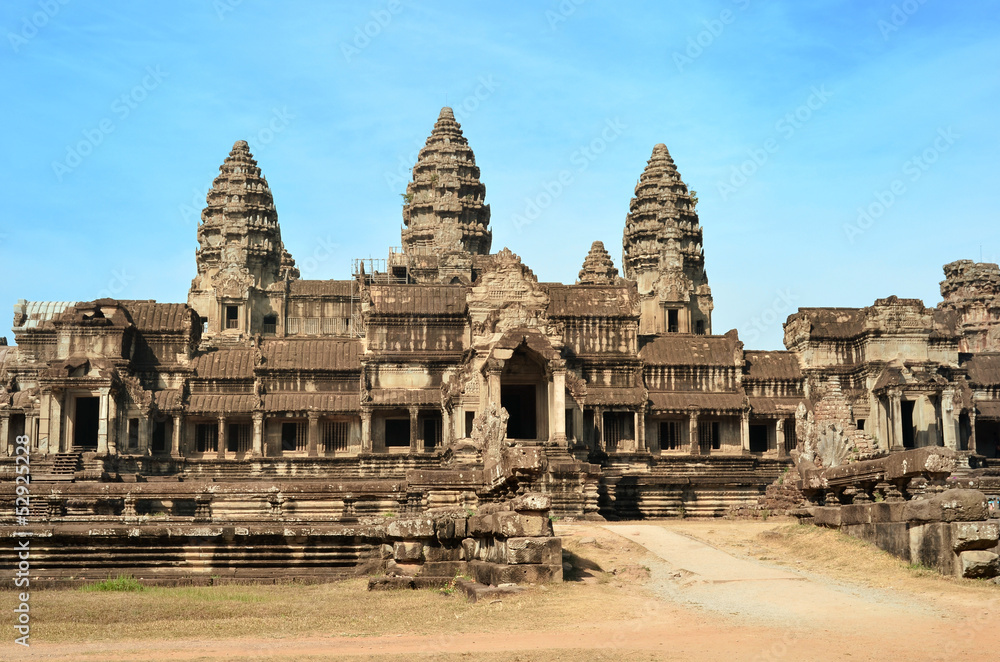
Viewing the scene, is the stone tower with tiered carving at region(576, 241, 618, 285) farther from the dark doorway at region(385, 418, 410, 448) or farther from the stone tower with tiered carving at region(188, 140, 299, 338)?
the dark doorway at region(385, 418, 410, 448)

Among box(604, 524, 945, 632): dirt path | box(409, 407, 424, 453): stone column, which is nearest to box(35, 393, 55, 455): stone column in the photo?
box(409, 407, 424, 453): stone column

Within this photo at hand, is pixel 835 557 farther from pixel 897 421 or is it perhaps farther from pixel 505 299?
pixel 897 421

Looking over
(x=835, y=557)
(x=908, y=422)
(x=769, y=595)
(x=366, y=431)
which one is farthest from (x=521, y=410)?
(x=769, y=595)

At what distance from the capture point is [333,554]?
59.4 ft

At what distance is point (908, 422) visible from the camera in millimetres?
48062

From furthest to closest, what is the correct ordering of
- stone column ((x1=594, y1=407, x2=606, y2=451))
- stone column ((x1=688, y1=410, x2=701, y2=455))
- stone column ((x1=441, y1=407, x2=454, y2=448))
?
stone column ((x1=688, y1=410, x2=701, y2=455)) < stone column ((x1=594, y1=407, x2=606, y2=451)) < stone column ((x1=441, y1=407, x2=454, y2=448))

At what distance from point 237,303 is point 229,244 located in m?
4.26

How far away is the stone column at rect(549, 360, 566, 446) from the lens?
3819 centimetres

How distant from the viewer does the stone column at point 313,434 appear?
43.2 meters

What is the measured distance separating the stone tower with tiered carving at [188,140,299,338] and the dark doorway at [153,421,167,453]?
2051 centimetres

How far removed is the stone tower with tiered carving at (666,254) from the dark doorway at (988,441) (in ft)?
57.5

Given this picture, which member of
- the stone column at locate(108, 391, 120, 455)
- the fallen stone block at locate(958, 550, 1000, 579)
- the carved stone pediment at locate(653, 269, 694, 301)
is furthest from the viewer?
the carved stone pediment at locate(653, 269, 694, 301)

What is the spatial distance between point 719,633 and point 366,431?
3120cm

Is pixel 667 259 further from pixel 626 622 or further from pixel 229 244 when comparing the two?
pixel 626 622
